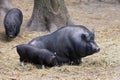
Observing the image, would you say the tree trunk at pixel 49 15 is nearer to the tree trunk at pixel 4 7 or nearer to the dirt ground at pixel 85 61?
the dirt ground at pixel 85 61

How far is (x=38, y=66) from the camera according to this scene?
845 cm

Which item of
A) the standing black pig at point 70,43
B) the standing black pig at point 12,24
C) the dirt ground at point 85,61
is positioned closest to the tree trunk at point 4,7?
the dirt ground at point 85,61

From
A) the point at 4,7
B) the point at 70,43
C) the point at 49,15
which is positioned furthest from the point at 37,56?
the point at 4,7

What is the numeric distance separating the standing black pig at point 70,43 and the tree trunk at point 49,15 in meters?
3.40

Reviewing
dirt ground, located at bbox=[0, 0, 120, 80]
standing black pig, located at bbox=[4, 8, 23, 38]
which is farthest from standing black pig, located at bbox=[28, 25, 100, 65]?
standing black pig, located at bbox=[4, 8, 23, 38]

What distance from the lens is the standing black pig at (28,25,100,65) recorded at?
835 centimetres

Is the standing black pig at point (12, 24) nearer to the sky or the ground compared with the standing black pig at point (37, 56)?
nearer to the ground

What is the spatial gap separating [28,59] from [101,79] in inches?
75.0

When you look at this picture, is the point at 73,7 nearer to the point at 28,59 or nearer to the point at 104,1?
the point at 104,1

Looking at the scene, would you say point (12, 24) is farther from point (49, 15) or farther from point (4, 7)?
point (4, 7)

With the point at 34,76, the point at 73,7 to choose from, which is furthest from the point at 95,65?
the point at 73,7

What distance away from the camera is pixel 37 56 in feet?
27.3

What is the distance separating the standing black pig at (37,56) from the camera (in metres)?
8.26

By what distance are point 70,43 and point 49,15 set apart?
3849 mm
